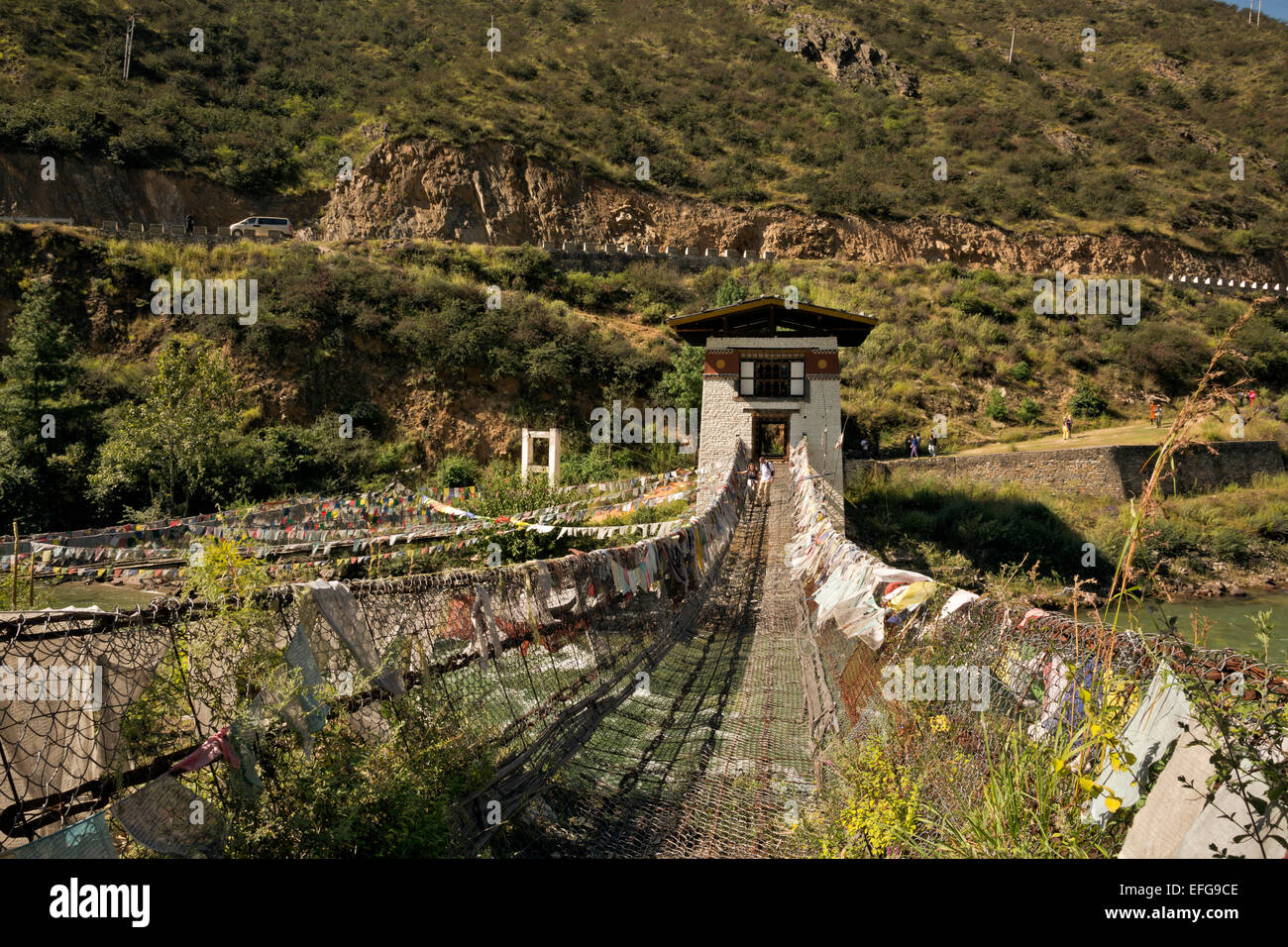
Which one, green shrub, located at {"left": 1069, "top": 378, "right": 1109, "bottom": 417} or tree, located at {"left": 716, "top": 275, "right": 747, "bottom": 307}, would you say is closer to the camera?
tree, located at {"left": 716, "top": 275, "right": 747, "bottom": 307}

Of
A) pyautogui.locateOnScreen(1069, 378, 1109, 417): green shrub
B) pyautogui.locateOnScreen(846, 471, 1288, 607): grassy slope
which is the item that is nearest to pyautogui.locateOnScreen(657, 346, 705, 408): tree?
pyautogui.locateOnScreen(846, 471, 1288, 607): grassy slope

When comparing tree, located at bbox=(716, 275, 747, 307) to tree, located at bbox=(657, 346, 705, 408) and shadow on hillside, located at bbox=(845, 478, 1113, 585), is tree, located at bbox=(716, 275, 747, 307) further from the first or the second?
shadow on hillside, located at bbox=(845, 478, 1113, 585)

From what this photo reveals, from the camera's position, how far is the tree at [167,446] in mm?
21031

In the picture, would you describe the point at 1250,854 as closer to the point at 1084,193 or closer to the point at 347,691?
the point at 347,691

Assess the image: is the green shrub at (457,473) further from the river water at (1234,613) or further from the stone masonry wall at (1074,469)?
the river water at (1234,613)

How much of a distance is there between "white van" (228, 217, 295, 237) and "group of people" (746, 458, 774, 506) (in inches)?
1198

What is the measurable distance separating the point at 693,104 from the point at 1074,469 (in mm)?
46872

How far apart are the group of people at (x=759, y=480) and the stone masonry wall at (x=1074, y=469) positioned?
655cm

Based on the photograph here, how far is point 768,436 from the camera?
24250mm

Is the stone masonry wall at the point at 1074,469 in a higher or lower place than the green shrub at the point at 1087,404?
lower

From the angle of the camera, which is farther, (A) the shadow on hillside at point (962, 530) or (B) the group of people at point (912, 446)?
(B) the group of people at point (912, 446)

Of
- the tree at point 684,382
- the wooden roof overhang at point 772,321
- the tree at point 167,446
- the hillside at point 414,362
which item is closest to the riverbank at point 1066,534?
the wooden roof overhang at point 772,321

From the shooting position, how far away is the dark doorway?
778 inches
